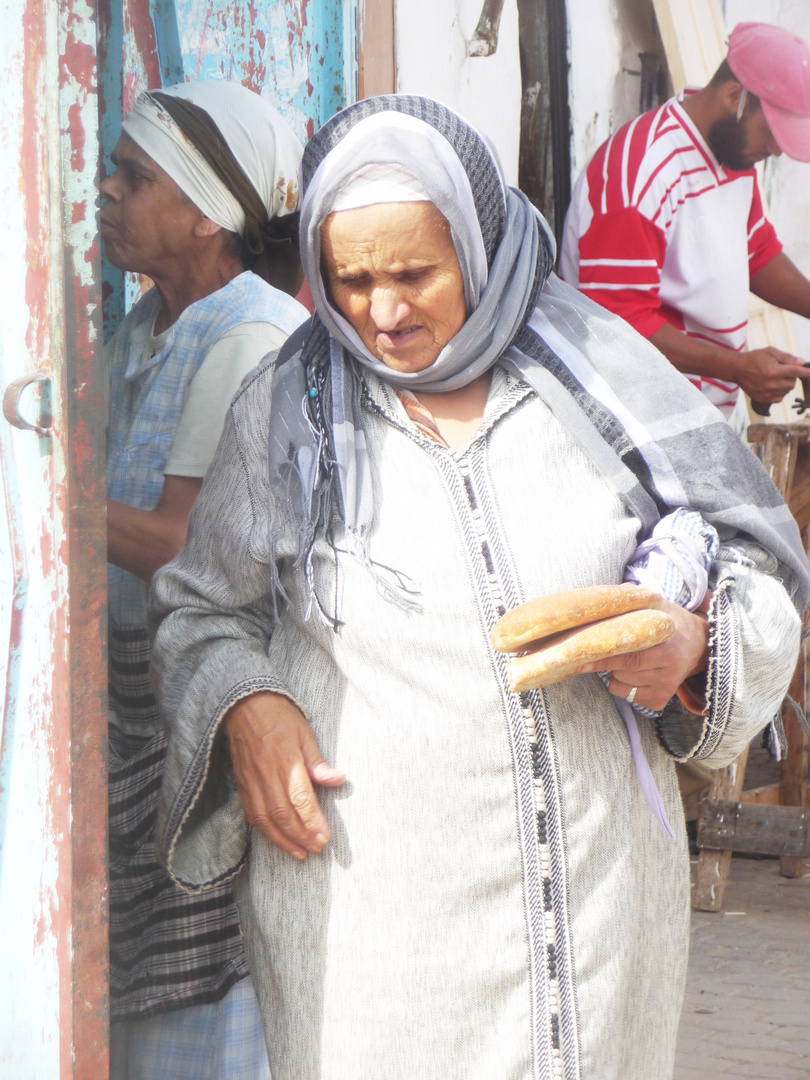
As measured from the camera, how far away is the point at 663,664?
1.52 meters

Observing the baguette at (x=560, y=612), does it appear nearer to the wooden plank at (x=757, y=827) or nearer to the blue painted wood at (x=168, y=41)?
the blue painted wood at (x=168, y=41)

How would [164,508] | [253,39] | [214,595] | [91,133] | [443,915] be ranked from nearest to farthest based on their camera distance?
[91,133] → [443,915] → [214,595] → [164,508] → [253,39]

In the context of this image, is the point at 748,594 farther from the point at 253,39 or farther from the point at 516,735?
the point at 253,39

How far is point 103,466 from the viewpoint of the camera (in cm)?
133

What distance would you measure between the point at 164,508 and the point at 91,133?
902 millimetres

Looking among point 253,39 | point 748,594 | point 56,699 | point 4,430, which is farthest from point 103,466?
point 253,39

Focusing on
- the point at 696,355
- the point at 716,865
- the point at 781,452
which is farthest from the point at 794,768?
the point at 696,355

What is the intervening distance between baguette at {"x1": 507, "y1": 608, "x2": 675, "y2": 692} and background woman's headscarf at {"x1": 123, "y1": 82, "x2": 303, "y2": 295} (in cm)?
124

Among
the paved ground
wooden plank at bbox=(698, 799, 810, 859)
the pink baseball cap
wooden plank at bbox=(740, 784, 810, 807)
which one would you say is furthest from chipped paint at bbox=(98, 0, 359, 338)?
wooden plank at bbox=(740, 784, 810, 807)

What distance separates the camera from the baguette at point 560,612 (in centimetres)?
141

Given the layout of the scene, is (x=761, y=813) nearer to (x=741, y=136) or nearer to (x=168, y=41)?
(x=741, y=136)

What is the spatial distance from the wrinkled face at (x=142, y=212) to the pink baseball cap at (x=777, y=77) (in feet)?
7.10

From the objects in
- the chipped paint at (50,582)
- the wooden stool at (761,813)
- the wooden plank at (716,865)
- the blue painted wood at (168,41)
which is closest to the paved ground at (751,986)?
the wooden plank at (716,865)

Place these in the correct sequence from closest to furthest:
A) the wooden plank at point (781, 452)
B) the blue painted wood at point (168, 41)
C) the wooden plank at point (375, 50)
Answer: the blue painted wood at point (168, 41), the wooden plank at point (375, 50), the wooden plank at point (781, 452)
